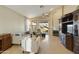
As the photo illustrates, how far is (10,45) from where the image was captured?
4215 millimetres

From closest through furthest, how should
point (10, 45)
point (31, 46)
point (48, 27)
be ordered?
point (48, 27) → point (31, 46) → point (10, 45)

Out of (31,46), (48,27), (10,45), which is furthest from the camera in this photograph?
(10,45)

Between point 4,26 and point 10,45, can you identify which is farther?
point 10,45

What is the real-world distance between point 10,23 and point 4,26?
21 centimetres

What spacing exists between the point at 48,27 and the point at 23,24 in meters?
0.79
